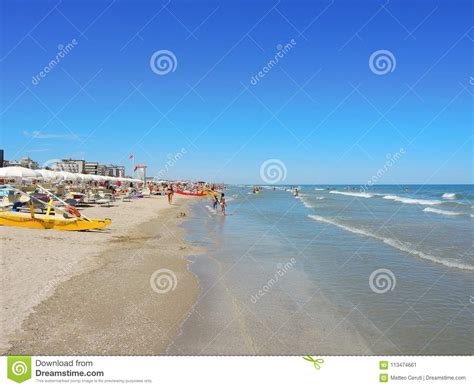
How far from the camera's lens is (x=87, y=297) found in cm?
790

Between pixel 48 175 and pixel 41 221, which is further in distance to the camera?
pixel 48 175

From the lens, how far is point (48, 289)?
318 inches

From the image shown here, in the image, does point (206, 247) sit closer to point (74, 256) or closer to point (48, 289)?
point (74, 256)

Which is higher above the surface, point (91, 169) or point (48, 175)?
point (91, 169)

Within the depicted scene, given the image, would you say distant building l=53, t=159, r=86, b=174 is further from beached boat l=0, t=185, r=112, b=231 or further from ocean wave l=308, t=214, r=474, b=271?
ocean wave l=308, t=214, r=474, b=271
